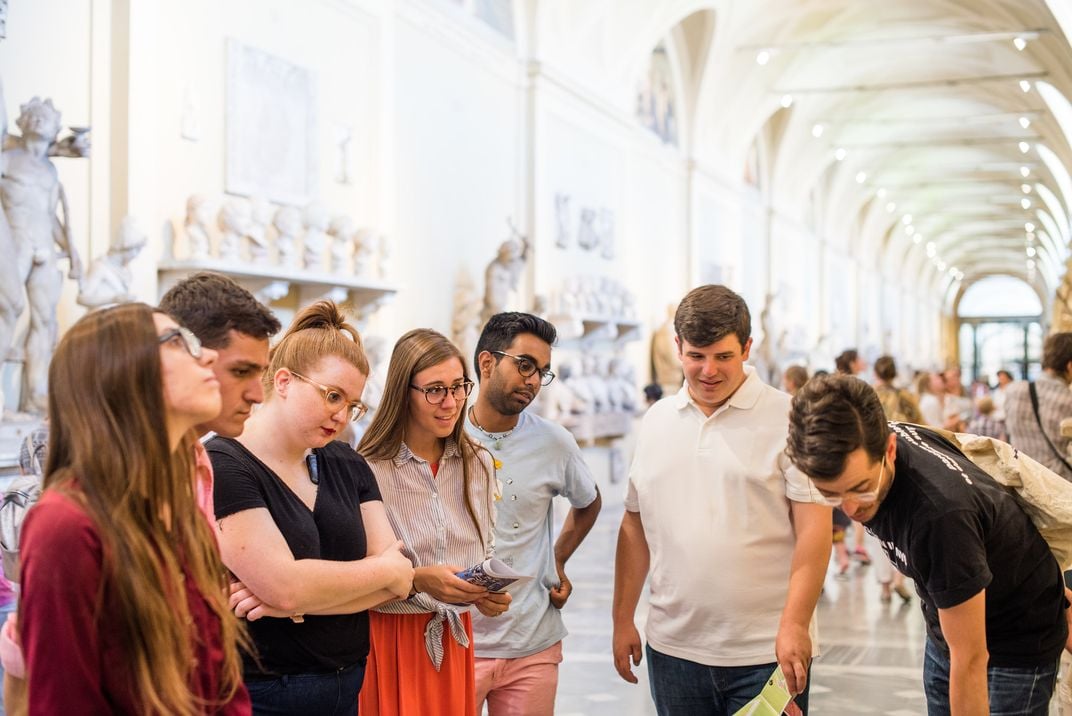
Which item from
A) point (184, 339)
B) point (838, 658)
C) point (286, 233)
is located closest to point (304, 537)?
point (184, 339)

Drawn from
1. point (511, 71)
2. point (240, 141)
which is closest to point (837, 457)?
point (240, 141)

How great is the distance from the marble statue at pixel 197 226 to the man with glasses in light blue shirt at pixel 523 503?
5.26m

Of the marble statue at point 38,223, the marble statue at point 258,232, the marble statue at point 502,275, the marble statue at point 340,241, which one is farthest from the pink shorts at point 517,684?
the marble statue at point 502,275

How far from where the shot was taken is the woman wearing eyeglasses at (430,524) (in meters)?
3.28

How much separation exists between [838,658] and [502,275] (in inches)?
272

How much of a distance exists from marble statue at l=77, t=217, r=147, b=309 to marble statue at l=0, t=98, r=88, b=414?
0.45ft

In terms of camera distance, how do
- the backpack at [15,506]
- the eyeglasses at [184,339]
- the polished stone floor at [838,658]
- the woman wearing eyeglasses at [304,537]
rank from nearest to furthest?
the eyeglasses at [184,339]
the woman wearing eyeglasses at [304,537]
the backpack at [15,506]
the polished stone floor at [838,658]

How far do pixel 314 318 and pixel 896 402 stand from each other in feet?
22.9

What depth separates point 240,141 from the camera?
968 cm

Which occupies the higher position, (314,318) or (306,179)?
(306,179)

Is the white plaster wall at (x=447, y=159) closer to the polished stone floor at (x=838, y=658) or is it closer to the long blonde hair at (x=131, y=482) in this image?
the polished stone floor at (x=838, y=658)

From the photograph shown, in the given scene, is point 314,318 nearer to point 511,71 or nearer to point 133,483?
point 133,483

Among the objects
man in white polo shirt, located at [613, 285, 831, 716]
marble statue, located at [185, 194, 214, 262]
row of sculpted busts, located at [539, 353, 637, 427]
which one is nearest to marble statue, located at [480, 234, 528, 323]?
row of sculpted busts, located at [539, 353, 637, 427]

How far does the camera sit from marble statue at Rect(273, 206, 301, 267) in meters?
9.83
